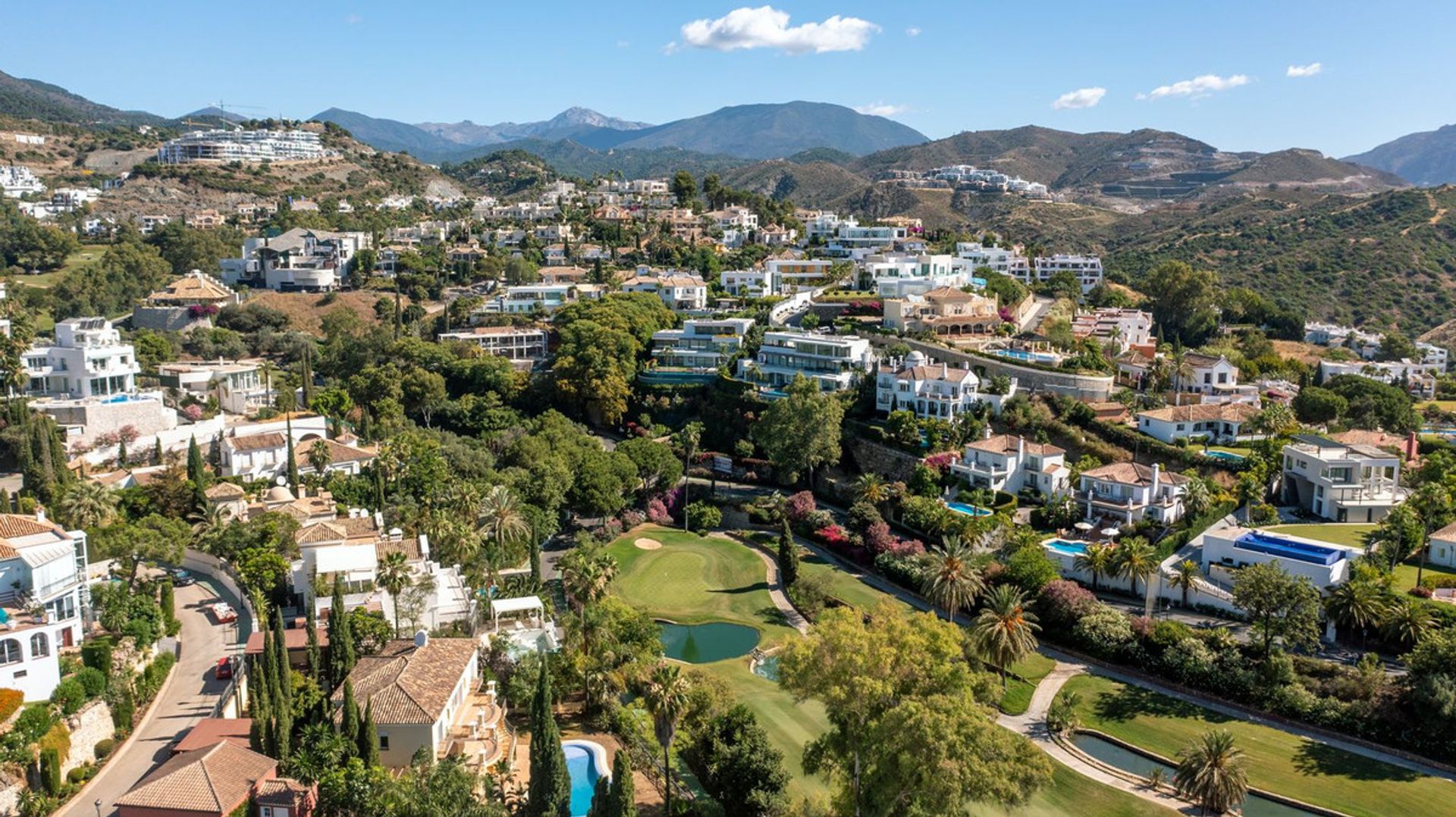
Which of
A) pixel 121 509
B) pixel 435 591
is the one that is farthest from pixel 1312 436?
pixel 121 509

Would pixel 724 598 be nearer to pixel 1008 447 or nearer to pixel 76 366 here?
pixel 1008 447

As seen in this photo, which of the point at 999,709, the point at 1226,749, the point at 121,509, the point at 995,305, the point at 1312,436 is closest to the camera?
the point at 1226,749

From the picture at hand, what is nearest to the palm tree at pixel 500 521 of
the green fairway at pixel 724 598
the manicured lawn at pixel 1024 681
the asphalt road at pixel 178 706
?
the green fairway at pixel 724 598

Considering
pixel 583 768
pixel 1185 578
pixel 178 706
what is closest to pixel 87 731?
pixel 178 706

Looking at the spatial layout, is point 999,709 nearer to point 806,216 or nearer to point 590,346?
point 590,346

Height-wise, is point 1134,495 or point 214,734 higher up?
point 1134,495

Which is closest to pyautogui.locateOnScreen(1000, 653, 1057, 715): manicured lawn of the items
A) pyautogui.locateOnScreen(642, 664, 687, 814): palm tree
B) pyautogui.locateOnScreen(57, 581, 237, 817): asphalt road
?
pyautogui.locateOnScreen(642, 664, 687, 814): palm tree
